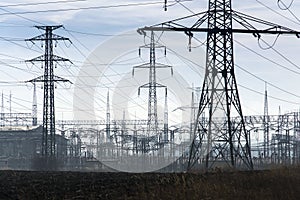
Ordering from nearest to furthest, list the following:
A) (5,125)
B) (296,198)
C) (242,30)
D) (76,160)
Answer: (296,198) → (242,30) → (76,160) → (5,125)

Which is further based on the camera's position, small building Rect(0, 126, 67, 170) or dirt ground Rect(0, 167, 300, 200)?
small building Rect(0, 126, 67, 170)

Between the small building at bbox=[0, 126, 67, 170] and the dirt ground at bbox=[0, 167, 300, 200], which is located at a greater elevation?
the small building at bbox=[0, 126, 67, 170]

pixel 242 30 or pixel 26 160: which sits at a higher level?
pixel 242 30

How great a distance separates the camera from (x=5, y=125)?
371 ft

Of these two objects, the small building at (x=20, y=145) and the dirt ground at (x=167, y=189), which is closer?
the dirt ground at (x=167, y=189)

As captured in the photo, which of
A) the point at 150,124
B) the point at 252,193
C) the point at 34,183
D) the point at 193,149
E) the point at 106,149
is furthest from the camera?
the point at 106,149

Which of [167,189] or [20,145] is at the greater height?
[20,145]

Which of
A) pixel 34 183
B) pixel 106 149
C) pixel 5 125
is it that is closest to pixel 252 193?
pixel 34 183

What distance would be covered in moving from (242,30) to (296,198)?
16.4 m

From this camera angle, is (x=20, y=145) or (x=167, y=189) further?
(x=20, y=145)

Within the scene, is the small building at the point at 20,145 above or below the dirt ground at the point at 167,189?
above

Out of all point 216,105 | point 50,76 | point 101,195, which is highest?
point 50,76

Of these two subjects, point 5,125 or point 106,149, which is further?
point 5,125

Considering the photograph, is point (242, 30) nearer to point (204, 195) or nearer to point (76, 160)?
point (204, 195)
